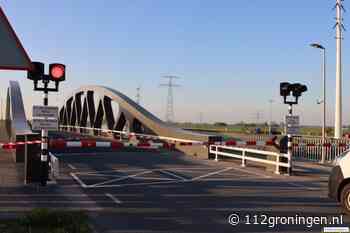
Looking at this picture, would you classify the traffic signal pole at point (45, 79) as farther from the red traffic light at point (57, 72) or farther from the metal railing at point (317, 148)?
the metal railing at point (317, 148)

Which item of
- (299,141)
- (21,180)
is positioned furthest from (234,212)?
(299,141)

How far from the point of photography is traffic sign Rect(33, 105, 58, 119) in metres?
14.5

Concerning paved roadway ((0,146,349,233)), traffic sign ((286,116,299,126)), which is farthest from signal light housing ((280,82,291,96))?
paved roadway ((0,146,349,233))

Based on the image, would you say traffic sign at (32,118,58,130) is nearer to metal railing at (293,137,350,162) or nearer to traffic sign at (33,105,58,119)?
traffic sign at (33,105,58,119)

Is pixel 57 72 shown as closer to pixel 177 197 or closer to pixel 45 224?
pixel 177 197

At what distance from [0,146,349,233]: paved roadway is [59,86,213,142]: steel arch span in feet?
27.6

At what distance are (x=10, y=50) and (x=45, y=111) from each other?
4725mm

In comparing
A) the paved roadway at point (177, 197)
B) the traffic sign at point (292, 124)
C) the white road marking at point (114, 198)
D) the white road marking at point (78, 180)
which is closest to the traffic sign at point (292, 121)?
the traffic sign at point (292, 124)

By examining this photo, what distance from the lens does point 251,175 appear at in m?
18.0

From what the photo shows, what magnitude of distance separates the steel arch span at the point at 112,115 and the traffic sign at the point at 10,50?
1624cm

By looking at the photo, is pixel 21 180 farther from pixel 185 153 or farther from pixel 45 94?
pixel 185 153

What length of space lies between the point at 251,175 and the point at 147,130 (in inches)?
959

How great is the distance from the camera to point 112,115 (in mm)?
55406

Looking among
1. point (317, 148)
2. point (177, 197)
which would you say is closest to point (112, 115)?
point (317, 148)
